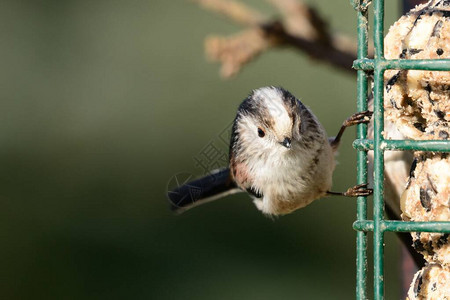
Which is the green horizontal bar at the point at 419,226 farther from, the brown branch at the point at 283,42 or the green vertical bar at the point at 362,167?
the brown branch at the point at 283,42

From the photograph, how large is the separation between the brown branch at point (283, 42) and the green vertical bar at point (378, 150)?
1076 millimetres

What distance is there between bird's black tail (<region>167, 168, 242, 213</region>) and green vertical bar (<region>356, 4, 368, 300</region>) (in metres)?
1.44

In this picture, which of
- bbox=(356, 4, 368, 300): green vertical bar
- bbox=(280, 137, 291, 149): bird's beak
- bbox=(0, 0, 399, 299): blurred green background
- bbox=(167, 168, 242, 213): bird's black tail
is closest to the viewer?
bbox=(356, 4, 368, 300): green vertical bar

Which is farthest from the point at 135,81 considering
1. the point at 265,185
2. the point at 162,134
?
the point at 265,185

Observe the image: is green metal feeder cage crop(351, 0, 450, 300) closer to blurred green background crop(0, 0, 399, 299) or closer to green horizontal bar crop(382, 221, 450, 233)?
green horizontal bar crop(382, 221, 450, 233)

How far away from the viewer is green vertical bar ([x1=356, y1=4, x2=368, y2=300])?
7.47 feet

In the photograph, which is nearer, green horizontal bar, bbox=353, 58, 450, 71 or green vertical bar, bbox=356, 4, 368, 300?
green horizontal bar, bbox=353, 58, 450, 71

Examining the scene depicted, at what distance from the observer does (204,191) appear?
12.6 feet

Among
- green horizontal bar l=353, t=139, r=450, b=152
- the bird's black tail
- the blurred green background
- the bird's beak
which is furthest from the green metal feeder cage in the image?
the blurred green background

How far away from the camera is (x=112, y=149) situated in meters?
5.80

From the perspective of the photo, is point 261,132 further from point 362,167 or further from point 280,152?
point 362,167

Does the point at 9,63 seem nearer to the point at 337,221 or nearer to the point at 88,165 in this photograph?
the point at 88,165

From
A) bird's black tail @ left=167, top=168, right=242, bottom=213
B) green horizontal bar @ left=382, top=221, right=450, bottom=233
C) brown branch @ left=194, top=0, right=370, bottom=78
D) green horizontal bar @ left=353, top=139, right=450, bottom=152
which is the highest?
brown branch @ left=194, top=0, right=370, bottom=78

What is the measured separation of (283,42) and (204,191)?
0.85m
